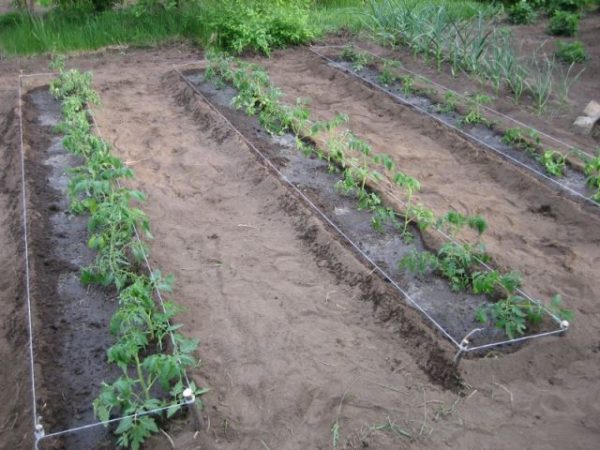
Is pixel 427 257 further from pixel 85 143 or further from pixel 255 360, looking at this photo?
pixel 85 143

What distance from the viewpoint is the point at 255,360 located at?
10.2 feet

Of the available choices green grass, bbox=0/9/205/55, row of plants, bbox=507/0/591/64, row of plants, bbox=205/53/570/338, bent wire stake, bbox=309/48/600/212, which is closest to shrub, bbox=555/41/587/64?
row of plants, bbox=507/0/591/64

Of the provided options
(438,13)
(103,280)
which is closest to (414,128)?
(438,13)

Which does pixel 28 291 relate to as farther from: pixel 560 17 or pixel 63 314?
pixel 560 17

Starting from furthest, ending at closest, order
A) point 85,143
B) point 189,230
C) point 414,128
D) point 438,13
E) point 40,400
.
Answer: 1. point 438,13
2. point 414,128
3. point 85,143
4. point 189,230
5. point 40,400

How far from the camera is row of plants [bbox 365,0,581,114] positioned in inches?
249

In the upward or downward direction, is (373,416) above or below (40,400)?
below

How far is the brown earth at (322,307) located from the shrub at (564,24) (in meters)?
4.46

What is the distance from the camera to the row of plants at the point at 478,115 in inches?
190

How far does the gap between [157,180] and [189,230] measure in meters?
0.85

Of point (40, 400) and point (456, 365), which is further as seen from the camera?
point (456, 365)

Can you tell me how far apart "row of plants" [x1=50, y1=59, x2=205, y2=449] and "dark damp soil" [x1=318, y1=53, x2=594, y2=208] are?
3012 mm

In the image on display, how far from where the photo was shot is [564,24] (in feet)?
29.2

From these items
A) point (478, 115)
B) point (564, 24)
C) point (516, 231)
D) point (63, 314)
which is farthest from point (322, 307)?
point (564, 24)
